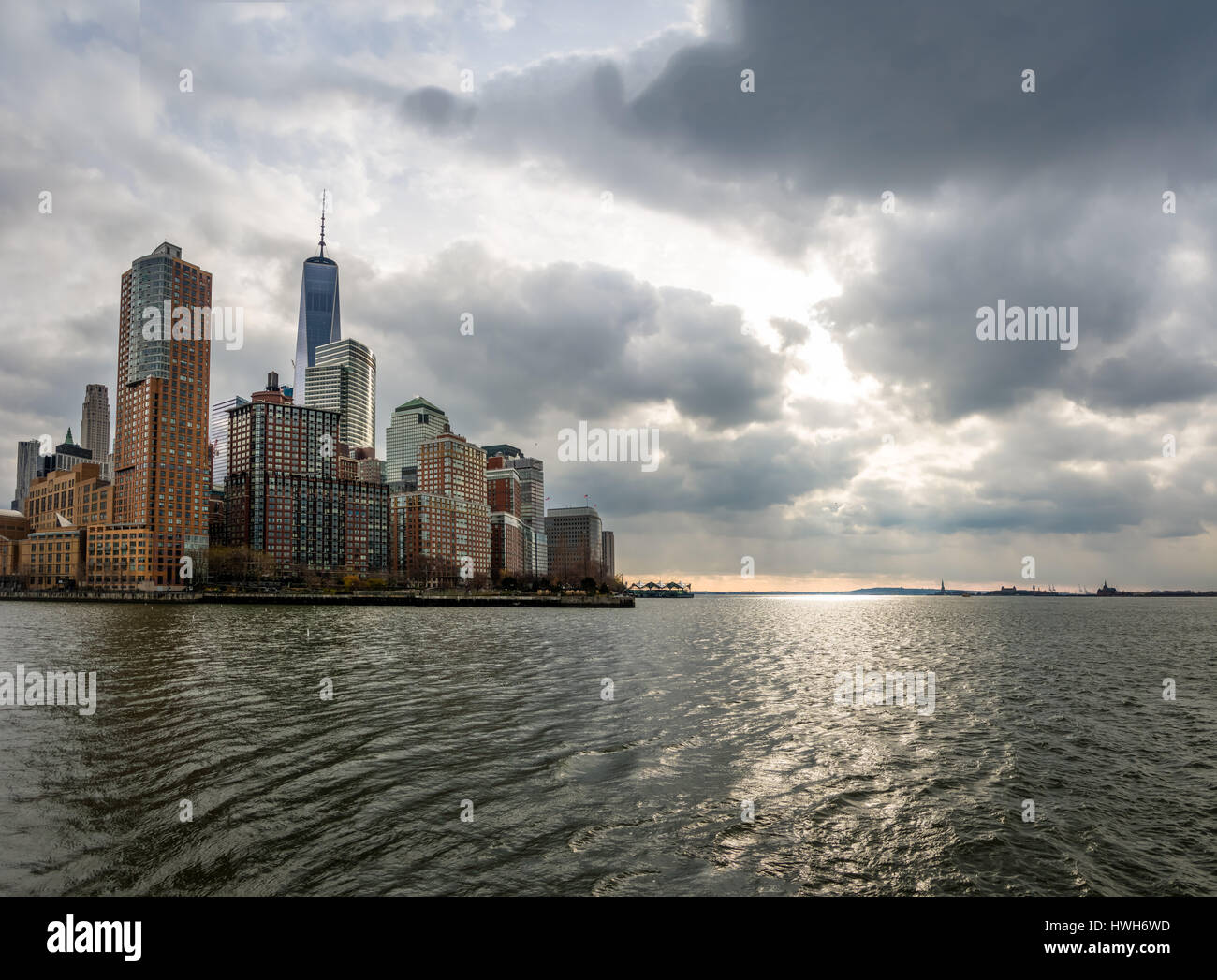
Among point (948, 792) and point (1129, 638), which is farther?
point (1129, 638)

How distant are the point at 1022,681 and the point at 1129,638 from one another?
65.4m

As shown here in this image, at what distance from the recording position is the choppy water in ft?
47.9

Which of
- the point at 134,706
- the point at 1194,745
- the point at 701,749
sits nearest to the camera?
the point at 701,749

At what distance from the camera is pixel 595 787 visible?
20.5 meters

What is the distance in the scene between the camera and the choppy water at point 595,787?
47.9 ft

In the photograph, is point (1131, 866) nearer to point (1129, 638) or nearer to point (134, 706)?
point (134, 706)

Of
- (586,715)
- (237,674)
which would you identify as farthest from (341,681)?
(586,715)
